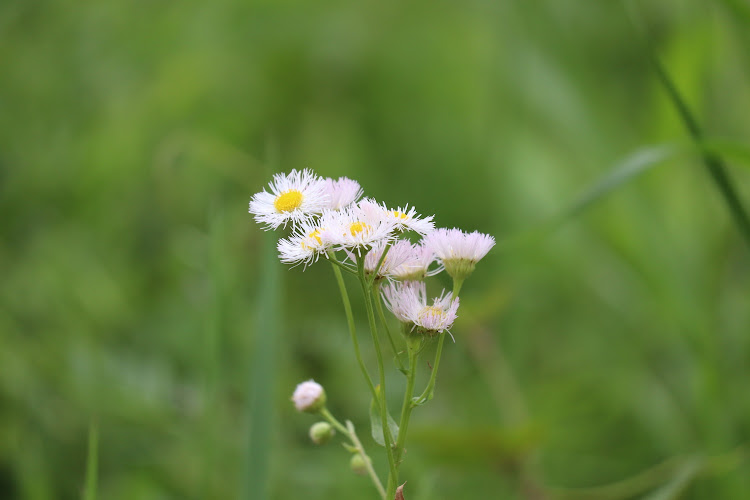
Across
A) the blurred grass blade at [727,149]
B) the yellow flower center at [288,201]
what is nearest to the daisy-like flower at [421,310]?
the yellow flower center at [288,201]

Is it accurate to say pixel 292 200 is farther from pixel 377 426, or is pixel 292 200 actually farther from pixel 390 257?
pixel 377 426

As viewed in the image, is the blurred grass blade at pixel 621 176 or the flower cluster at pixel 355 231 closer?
the flower cluster at pixel 355 231

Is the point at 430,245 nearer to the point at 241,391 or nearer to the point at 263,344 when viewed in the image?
the point at 263,344

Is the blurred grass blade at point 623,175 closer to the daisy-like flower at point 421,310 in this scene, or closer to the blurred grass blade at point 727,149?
the blurred grass blade at point 727,149

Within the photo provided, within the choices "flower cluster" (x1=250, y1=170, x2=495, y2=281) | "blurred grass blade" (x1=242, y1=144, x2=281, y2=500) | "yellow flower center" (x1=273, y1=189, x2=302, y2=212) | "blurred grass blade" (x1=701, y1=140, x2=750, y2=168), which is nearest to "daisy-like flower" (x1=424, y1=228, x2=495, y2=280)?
"flower cluster" (x1=250, y1=170, x2=495, y2=281)

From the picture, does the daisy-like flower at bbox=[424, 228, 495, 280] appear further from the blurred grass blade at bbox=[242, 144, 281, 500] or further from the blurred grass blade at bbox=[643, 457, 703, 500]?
the blurred grass blade at bbox=[643, 457, 703, 500]
